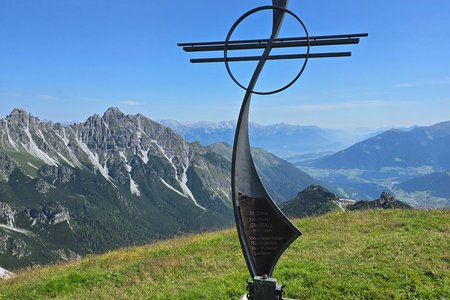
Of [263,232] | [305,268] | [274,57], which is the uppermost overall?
[274,57]

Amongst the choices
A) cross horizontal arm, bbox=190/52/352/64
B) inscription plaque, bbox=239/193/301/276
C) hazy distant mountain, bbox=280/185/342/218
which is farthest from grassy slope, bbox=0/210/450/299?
hazy distant mountain, bbox=280/185/342/218

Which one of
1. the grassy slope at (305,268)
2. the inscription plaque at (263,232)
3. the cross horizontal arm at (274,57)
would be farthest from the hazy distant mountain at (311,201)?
the cross horizontal arm at (274,57)

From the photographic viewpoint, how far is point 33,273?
805 inches

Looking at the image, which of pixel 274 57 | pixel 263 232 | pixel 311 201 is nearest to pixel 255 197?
pixel 263 232

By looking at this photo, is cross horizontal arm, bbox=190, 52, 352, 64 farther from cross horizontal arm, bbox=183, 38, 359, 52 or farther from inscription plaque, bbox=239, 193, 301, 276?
inscription plaque, bbox=239, 193, 301, 276

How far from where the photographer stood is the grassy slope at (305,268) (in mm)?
12617

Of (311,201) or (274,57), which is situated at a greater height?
(274,57)

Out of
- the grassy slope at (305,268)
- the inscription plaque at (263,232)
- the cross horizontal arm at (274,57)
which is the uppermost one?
the cross horizontal arm at (274,57)

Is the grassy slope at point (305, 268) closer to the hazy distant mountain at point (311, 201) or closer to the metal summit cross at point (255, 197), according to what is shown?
the metal summit cross at point (255, 197)

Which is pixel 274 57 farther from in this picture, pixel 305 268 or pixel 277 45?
pixel 305 268

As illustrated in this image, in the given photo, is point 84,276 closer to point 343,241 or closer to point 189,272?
point 189,272

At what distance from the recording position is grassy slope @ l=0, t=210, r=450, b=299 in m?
12.6

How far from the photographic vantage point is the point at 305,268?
14688mm

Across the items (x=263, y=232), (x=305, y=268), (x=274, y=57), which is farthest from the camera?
(x=305, y=268)
